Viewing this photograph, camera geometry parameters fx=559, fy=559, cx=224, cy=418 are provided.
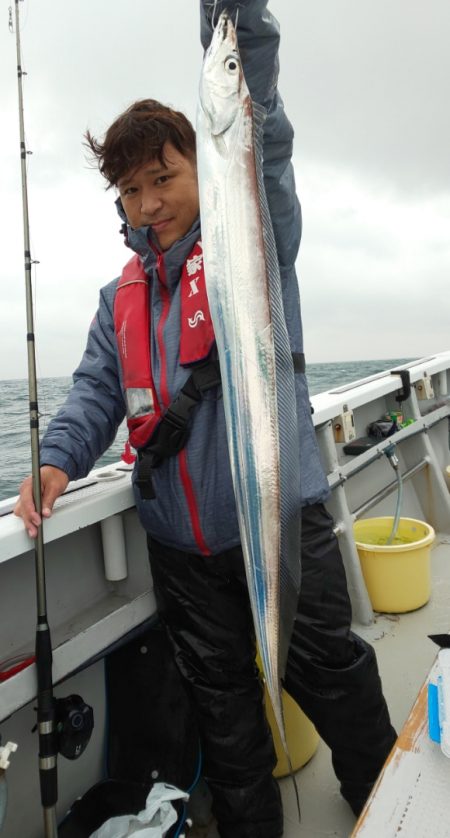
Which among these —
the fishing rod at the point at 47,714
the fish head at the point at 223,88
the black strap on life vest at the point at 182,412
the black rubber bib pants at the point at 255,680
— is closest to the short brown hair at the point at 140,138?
the fish head at the point at 223,88

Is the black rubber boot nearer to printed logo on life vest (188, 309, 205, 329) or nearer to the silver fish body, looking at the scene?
the silver fish body

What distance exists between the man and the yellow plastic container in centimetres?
23

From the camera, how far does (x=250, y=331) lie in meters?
1.31

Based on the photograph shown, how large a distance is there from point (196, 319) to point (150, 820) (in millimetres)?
1569

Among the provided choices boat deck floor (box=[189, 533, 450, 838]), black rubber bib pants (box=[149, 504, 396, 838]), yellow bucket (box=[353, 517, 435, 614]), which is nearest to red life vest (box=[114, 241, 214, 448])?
black rubber bib pants (box=[149, 504, 396, 838])

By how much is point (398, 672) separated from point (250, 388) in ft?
6.75

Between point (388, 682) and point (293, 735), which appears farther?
point (388, 682)

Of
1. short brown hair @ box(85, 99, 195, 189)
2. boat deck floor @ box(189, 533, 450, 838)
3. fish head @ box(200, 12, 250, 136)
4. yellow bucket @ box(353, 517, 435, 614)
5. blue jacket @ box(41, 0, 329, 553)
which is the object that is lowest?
boat deck floor @ box(189, 533, 450, 838)

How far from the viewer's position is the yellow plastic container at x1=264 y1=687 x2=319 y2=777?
214 centimetres

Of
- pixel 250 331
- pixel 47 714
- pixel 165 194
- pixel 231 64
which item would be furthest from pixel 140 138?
pixel 47 714

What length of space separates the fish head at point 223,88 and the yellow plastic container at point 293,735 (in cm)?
191

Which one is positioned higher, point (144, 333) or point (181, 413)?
point (144, 333)

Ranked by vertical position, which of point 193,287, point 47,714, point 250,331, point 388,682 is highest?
point 193,287

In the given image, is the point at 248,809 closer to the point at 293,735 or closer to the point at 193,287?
the point at 293,735
